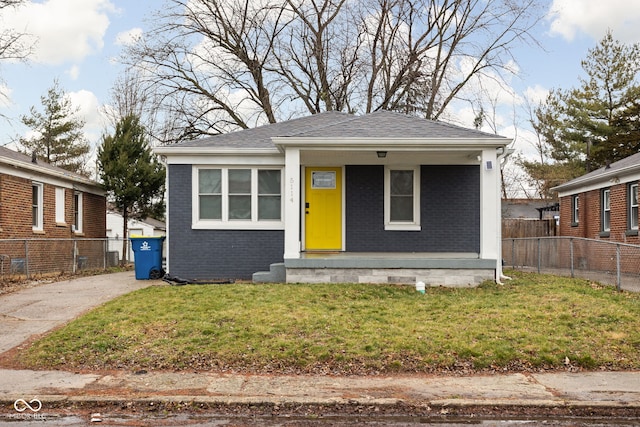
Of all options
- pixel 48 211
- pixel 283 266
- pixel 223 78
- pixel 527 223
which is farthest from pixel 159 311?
pixel 223 78

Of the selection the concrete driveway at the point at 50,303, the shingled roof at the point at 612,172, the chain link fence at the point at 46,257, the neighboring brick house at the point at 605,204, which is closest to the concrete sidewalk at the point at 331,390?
the concrete driveway at the point at 50,303

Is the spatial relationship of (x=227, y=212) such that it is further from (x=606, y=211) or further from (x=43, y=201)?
(x=606, y=211)

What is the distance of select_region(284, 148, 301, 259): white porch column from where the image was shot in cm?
1209

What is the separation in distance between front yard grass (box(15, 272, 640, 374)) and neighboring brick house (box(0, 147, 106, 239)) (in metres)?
9.04

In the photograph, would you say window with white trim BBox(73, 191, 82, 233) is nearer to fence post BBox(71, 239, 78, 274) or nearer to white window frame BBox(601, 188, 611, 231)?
fence post BBox(71, 239, 78, 274)

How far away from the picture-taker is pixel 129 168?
23.7 meters

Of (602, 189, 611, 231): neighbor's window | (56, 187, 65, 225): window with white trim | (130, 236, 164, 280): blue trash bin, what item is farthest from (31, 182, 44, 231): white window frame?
(602, 189, 611, 231): neighbor's window

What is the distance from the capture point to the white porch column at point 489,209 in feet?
39.7

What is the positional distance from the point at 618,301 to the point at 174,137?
896 inches

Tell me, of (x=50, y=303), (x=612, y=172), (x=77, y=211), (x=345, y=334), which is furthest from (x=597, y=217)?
(x=77, y=211)

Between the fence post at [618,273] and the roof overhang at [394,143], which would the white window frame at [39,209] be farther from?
the fence post at [618,273]

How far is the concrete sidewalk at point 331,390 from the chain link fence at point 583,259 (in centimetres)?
641

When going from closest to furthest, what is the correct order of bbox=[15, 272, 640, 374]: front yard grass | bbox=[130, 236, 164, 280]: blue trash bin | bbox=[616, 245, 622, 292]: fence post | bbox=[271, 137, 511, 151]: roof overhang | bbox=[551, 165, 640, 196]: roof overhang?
bbox=[15, 272, 640, 374]: front yard grass, bbox=[616, 245, 622, 292]: fence post, bbox=[271, 137, 511, 151]: roof overhang, bbox=[130, 236, 164, 280]: blue trash bin, bbox=[551, 165, 640, 196]: roof overhang

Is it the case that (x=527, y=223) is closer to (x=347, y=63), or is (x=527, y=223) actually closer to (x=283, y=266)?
(x=347, y=63)
